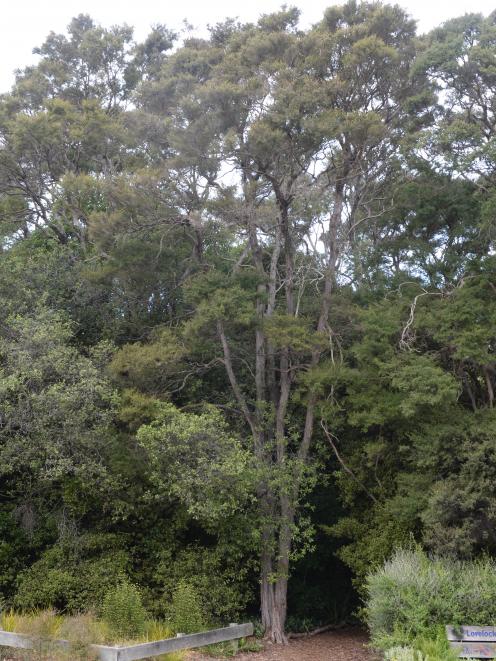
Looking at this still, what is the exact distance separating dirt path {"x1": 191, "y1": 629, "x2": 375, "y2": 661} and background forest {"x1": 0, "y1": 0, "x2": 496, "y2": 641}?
0.76 m

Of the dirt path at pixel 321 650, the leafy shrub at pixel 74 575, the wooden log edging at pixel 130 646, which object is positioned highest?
the leafy shrub at pixel 74 575

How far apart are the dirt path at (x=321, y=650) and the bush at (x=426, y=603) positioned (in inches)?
102

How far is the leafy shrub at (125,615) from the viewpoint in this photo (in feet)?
41.6

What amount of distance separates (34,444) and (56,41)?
14.3m

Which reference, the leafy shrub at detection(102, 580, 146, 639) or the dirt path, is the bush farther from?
the leafy shrub at detection(102, 580, 146, 639)

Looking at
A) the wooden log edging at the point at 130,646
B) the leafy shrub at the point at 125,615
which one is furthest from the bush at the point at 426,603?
the leafy shrub at the point at 125,615

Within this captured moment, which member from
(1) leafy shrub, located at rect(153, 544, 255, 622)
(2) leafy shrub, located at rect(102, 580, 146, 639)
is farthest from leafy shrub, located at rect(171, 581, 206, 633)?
(1) leafy shrub, located at rect(153, 544, 255, 622)

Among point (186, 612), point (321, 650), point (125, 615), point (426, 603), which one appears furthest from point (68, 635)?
point (321, 650)

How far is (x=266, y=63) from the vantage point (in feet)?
54.6

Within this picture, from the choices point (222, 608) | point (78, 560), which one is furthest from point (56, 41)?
point (222, 608)

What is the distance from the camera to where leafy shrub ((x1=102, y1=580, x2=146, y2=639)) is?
12672mm

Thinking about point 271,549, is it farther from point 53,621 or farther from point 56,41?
point 56,41

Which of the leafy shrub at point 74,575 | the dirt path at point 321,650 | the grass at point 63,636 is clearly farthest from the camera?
the leafy shrub at point 74,575

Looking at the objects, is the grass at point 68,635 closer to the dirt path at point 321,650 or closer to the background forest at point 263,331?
the dirt path at point 321,650
